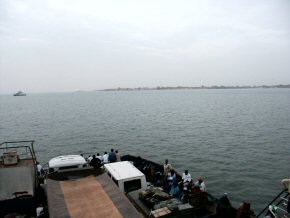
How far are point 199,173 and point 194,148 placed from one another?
11648 mm

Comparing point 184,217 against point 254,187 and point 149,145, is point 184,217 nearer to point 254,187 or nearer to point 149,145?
point 254,187

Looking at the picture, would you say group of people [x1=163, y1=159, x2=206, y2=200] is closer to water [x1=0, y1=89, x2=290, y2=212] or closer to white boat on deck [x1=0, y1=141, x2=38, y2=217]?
white boat on deck [x1=0, y1=141, x2=38, y2=217]

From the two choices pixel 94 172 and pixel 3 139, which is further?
pixel 3 139

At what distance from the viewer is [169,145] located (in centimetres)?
4534

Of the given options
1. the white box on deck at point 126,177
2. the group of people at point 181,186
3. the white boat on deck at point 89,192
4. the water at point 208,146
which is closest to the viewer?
the white boat on deck at point 89,192

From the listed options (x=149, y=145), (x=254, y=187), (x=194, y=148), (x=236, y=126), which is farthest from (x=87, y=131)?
(x=254, y=187)

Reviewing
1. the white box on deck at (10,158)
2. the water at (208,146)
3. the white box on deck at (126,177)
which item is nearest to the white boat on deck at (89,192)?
the white box on deck at (126,177)

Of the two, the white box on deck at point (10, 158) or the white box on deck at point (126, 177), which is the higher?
the white box on deck at point (10, 158)

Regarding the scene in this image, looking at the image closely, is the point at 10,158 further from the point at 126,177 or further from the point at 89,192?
the point at 126,177

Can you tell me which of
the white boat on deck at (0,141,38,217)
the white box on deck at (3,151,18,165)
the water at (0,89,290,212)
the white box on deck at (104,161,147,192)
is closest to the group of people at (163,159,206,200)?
the white box on deck at (104,161,147,192)

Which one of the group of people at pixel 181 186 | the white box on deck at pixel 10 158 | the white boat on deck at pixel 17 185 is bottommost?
the group of people at pixel 181 186

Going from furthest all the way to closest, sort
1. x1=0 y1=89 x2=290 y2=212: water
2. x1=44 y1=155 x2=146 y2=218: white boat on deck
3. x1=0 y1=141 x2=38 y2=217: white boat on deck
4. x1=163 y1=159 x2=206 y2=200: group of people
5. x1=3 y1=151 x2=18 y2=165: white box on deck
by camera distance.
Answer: x1=0 y1=89 x2=290 y2=212: water → x1=163 y1=159 x2=206 y2=200: group of people → x1=3 y1=151 x2=18 y2=165: white box on deck → x1=0 y1=141 x2=38 y2=217: white boat on deck → x1=44 y1=155 x2=146 y2=218: white boat on deck

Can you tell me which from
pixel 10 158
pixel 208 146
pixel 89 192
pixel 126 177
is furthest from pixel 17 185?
pixel 208 146

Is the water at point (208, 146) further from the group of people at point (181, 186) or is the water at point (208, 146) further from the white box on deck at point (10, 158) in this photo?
the white box on deck at point (10, 158)
